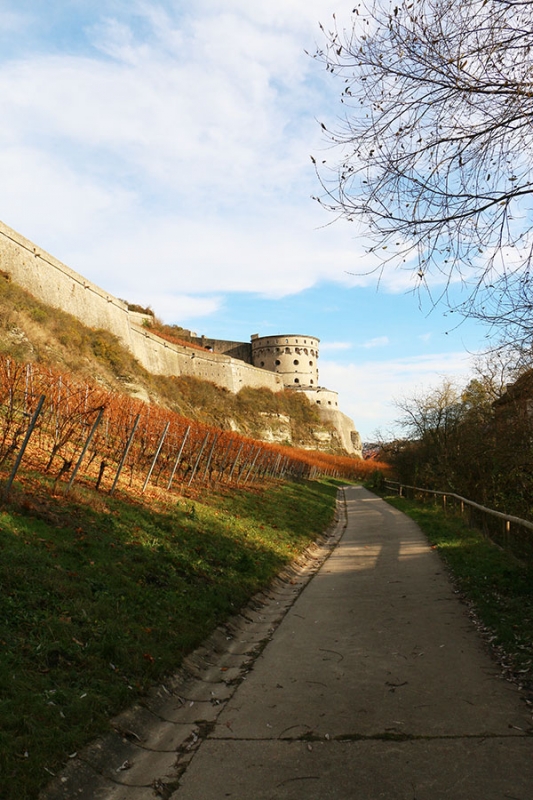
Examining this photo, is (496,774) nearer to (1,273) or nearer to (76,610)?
(76,610)

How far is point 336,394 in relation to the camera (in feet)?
283

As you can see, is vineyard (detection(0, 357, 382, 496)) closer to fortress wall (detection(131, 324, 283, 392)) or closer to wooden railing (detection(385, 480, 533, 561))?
wooden railing (detection(385, 480, 533, 561))

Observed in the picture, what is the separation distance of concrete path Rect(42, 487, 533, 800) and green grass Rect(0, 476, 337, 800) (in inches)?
12.8

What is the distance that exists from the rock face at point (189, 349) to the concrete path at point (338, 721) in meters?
31.6

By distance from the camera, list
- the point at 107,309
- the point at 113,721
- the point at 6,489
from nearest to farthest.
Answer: the point at 113,721 < the point at 6,489 < the point at 107,309

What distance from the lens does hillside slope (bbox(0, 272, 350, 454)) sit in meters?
27.7

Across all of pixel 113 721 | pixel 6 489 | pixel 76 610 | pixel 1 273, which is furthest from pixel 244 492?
pixel 1 273

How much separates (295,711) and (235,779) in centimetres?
107

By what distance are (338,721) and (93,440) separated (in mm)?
13627

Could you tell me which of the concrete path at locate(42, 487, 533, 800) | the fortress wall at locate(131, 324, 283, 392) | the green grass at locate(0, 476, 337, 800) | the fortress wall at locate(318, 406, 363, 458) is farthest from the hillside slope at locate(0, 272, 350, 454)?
the concrete path at locate(42, 487, 533, 800)

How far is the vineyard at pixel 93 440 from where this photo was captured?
1124cm

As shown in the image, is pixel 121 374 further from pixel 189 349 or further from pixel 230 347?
pixel 230 347

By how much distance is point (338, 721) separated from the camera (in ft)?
14.2

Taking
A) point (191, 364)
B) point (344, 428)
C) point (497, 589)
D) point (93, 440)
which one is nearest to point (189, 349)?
point (191, 364)
